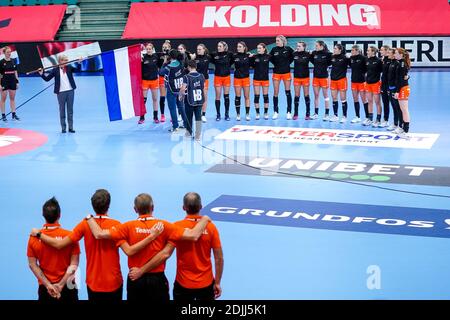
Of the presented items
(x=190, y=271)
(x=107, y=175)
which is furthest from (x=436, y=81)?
(x=190, y=271)

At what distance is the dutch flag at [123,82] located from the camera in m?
16.5

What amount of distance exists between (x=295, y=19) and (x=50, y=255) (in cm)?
2297

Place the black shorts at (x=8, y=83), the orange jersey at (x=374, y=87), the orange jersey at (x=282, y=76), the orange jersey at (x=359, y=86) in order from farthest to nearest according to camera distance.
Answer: the black shorts at (x=8, y=83)
the orange jersey at (x=282, y=76)
the orange jersey at (x=359, y=86)
the orange jersey at (x=374, y=87)

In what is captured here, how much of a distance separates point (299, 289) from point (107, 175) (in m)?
5.93

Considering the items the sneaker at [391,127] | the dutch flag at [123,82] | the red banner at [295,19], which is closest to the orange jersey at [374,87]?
the sneaker at [391,127]

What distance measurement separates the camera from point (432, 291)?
7270 mm

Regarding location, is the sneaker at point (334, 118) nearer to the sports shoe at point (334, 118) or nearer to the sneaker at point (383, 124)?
the sports shoe at point (334, 118)

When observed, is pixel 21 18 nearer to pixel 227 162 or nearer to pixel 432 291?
pixel 227 162

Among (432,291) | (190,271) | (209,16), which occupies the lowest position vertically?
(432,291)

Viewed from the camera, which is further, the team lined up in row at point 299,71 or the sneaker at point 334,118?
the sneaker at point 334,118

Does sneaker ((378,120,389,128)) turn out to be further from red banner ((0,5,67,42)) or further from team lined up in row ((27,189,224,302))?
red banner ((0,5,67,42))

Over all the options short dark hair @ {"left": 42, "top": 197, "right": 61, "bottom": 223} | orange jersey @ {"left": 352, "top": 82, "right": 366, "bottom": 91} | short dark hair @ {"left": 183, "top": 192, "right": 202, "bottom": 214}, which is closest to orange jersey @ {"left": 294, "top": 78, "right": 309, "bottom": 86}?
orange jersey @ {"left": 352, "top": 82, "right": 366, "bottom": 91}

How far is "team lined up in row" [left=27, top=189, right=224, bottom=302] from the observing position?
5809 mm

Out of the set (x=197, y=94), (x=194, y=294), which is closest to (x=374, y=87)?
(x=197, y=94)
